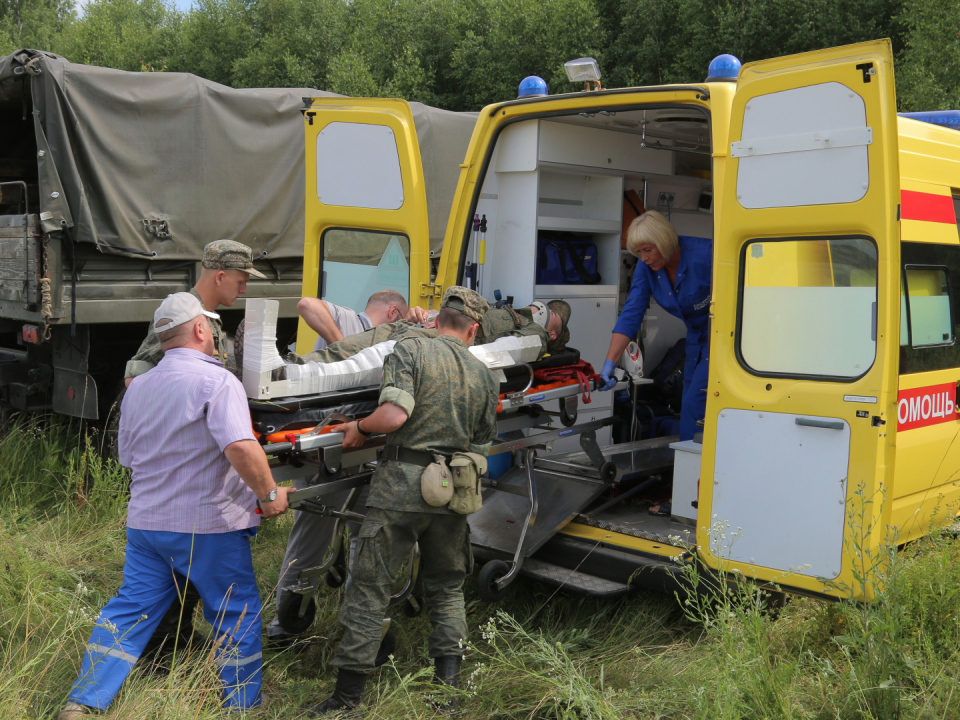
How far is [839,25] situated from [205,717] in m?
13.4

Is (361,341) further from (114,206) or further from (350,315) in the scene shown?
(114,206)

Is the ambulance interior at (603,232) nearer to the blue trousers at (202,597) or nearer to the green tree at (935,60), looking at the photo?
the blue trousers at (202,597)

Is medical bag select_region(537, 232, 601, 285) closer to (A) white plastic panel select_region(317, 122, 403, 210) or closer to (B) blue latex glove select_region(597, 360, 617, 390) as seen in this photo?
(B) blue latex glove select_region(597, 360, 617, 390)

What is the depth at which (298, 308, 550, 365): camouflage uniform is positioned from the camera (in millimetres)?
3853

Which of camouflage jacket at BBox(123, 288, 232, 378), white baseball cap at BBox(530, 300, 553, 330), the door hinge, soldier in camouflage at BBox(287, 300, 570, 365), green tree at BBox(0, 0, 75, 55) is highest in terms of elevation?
green tree at BBox(0, 0, 75, 55)

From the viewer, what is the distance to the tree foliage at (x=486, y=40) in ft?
42.2

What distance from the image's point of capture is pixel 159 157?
6461 millimetres

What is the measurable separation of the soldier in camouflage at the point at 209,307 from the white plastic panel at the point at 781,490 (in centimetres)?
207

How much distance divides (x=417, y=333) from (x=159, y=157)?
3.47m

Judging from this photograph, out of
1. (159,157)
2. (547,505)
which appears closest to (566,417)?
(547,505)

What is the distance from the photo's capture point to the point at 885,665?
9.12 ft

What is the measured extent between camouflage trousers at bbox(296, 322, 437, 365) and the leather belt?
1.89 ft

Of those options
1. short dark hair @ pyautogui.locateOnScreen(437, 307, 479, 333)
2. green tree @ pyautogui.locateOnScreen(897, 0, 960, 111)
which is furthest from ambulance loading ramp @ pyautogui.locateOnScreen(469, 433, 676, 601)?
green tree @ pyautogui.locateOnScreen(897, 0, 960, 111)

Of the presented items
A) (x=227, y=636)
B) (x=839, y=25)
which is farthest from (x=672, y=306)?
(x=839, y=25)
